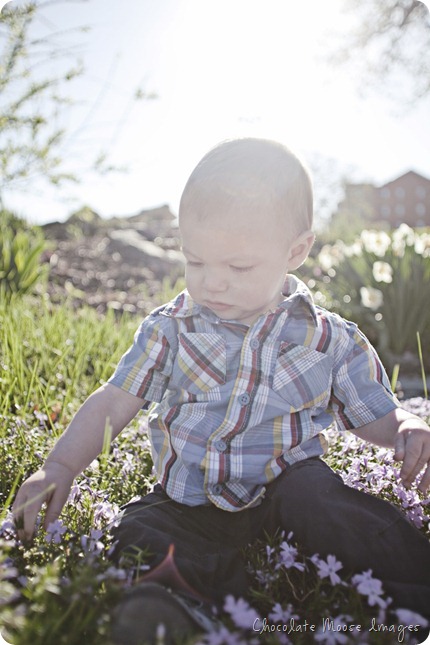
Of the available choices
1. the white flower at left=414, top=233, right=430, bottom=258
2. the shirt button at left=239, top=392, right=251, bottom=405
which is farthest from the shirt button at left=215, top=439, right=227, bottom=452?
the white flower at left=414, top=233, right=430, bottom=258

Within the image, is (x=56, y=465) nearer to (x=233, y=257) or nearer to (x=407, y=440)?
(x=233, y=257)

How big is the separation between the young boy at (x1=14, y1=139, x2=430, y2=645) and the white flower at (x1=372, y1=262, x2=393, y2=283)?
325 cm

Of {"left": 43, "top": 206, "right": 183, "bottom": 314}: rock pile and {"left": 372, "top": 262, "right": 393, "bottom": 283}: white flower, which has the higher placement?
{"left": 372, "top": 262, "right": 393, "bottom": 283}: white flower

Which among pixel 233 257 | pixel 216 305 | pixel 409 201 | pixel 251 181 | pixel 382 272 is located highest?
pixel 251 181

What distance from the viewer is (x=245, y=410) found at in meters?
1.81

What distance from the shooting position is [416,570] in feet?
5.01

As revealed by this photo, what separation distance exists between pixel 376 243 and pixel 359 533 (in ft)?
15.0

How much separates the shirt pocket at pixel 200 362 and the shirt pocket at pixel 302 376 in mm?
173

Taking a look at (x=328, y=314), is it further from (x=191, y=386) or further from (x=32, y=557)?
(x=32, y=557)

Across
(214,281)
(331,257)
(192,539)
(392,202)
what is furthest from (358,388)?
(392,202)

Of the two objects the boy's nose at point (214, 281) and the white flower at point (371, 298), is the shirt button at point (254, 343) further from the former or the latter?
the white flower at point (371, 298)

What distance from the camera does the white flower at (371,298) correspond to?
16.8 feet

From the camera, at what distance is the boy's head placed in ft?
5.64

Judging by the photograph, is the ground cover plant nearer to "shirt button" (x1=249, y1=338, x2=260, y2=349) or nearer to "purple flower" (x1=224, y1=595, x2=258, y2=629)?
"purple flower" (x1=224, y1=595, x2=258, y2=629)
